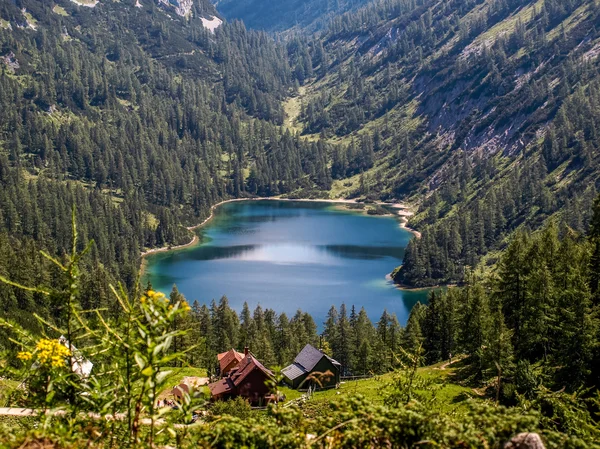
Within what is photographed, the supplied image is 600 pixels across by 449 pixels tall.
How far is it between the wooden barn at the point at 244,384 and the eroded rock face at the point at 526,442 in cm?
5074

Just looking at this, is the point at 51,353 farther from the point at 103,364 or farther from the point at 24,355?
the point at 103,364

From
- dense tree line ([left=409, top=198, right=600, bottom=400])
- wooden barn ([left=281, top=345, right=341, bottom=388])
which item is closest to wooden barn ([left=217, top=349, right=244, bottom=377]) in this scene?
wooden barn ([left=281, top=345, right=341, bottom=388])

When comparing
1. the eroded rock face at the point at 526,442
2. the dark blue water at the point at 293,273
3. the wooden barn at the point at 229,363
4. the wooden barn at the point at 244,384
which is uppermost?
the dark blue water at the point at 293,273

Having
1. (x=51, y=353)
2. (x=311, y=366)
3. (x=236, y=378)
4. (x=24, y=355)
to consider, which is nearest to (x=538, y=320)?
(x=311, y=366)

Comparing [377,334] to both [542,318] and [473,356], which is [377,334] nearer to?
[473,356]

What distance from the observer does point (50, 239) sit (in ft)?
545

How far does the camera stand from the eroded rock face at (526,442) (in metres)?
11.2

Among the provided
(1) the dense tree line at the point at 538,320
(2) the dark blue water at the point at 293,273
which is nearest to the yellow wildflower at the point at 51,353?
(1) the dense tree line at the point at 538,320

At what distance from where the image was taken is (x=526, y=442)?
1133 cm

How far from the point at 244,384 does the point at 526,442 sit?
52.2 meters

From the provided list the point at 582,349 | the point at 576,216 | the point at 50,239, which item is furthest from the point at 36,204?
the point at 582,349

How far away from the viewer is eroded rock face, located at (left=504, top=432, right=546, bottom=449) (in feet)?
36.9

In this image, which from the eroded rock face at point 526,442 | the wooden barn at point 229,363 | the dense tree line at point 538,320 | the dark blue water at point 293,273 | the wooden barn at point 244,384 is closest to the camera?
the eroded rock face at point 526,442

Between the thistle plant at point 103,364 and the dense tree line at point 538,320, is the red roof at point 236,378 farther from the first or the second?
the thistle plant at point 103,364
